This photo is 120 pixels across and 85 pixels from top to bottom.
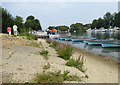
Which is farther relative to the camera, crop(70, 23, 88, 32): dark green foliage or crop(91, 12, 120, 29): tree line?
crop(70, 23, 88, 32): dark green foliage

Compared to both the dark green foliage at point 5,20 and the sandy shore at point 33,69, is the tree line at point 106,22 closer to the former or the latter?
the dark green foliage at point 5,20

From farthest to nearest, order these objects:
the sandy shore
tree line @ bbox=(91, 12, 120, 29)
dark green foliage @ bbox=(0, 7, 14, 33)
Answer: tree line @ bbox=(91, 12, 120, 29)
dark green foliage @ bbox=(0, 7, 14, 33)
the sandy shore

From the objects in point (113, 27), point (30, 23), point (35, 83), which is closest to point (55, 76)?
point (35, 83)

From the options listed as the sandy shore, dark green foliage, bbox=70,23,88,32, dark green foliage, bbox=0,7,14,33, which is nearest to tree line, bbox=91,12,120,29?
dark green foliage, bbox=70,23,88,32

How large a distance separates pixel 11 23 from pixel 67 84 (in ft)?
95.6

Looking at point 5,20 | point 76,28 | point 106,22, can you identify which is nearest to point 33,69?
point 5,20

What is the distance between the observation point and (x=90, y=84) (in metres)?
4.62

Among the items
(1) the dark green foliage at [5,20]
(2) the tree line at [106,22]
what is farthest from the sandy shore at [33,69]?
(2) the tree line at [106,22]

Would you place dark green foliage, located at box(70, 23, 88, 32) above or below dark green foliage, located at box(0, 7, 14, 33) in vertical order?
above

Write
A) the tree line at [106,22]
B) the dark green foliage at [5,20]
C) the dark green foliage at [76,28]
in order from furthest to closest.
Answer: the dark green foliage at [76,28], the tree line at [106,22], the dark green foliage at [5,20]

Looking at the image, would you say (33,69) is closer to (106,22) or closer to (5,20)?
(5,20)

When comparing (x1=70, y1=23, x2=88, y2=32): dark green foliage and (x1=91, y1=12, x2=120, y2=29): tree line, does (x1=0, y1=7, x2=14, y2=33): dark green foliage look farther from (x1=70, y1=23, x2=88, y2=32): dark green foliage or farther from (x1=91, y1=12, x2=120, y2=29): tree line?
(x1=70, y1=23, x2=88, y2=32): dark green foliage

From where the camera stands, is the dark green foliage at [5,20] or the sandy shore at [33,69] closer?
the sandy shore at [33,69]

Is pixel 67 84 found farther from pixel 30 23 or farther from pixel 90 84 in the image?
pixel 30 23
